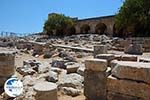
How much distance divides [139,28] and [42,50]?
1314cm

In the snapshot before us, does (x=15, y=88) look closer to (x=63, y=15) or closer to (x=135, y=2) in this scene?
(x=135, y=2)

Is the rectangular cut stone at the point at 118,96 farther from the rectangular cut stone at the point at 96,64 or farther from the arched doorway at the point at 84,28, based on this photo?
the arched doorway at the point at 84,28

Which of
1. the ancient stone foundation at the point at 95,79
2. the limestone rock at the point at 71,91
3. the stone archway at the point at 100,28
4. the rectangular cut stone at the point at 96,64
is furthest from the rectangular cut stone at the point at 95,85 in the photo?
the stone archway at the point at 100,28

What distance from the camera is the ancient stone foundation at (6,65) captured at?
9352 mm

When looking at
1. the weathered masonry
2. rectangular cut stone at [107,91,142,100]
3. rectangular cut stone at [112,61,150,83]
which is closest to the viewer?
rectangular cut stone at [112,61,150,83]

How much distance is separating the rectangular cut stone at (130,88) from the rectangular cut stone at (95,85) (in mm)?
2118

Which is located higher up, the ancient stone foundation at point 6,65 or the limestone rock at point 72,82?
the ancient stone foundation at point 6,65

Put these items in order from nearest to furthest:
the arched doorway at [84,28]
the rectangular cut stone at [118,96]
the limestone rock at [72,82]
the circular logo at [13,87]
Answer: the rectangular cut stone at [118,96]
the circular logo at [13,87]
the limestone rock at [72,82]
the arched doorway at [84,28]

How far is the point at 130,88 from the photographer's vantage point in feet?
15.3

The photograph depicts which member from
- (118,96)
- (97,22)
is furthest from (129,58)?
(97,22)


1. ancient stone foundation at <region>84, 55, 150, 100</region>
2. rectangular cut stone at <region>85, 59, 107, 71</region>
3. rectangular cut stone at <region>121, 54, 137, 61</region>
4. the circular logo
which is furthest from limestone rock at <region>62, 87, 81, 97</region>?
ancient stone foundation at <region>84, 55, 150, 100</region>

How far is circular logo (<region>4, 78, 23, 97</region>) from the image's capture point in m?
8.13

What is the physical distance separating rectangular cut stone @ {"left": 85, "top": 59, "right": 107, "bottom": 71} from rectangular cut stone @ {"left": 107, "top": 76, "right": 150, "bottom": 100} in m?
2.07

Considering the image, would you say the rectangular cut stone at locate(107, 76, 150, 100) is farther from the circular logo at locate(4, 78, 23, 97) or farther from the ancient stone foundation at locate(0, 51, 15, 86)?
the ancient stone foundation at locate(0, 51, 15, 86)
